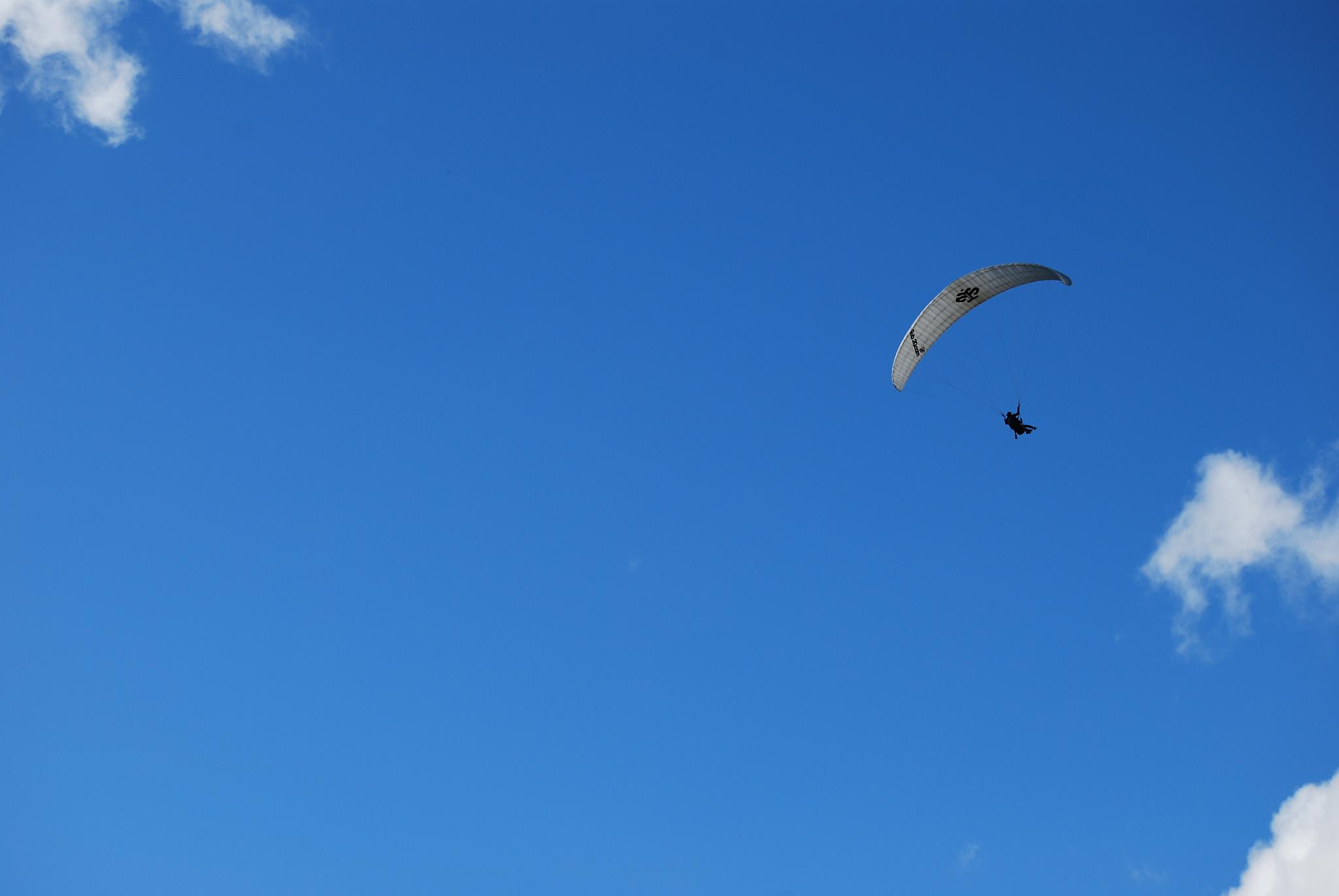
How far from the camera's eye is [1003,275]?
51219mm

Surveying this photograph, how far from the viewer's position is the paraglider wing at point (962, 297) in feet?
167

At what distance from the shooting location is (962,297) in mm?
51500

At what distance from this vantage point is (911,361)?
177 feet

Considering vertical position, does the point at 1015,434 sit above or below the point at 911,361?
below

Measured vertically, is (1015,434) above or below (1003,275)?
below

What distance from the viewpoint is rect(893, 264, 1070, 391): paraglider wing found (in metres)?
50.9

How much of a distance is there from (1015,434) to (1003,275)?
800 cm

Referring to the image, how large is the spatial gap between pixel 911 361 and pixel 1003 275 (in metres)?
6.01

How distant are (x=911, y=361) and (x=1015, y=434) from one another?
6.24 metres

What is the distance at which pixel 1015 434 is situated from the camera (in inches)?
2116
